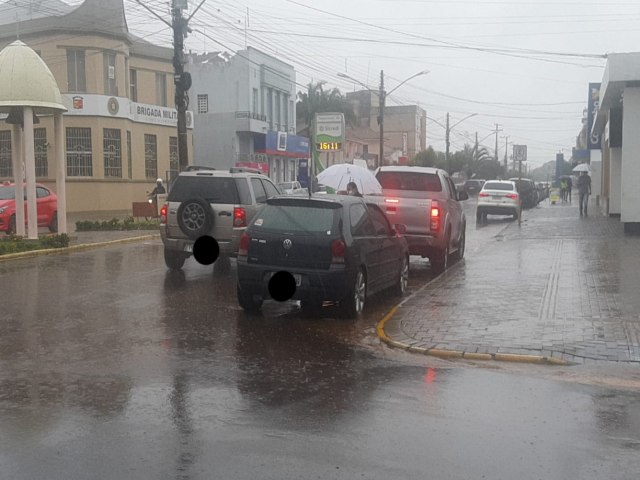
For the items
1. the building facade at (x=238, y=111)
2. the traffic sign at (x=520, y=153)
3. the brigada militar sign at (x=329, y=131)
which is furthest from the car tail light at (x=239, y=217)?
the building facade at (x=238, y=111)

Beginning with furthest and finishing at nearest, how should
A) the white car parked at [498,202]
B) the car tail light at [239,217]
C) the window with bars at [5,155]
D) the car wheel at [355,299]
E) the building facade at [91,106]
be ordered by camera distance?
the window with bars at [5,155], the building facade at [91,106], the white car parked at [498,202], the car tail light at [239,217], the car wheel at [355,299]

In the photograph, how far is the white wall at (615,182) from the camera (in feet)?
102

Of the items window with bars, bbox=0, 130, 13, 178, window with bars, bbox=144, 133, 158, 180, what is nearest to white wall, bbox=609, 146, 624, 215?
window with bars, bbox=144, 133, 158, 180

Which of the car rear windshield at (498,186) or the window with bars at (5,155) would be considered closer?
the car rear windshield at (498,186)

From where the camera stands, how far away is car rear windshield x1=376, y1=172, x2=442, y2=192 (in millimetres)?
16281

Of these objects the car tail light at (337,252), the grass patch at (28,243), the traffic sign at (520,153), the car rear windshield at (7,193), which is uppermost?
the traffic sign at (520,153)

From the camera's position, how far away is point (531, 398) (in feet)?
23.4

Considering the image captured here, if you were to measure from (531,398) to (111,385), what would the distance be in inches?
147

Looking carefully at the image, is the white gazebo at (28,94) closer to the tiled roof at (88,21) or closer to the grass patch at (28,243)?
the grass patch at (28,243)

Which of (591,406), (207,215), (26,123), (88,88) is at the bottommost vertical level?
(591,406)

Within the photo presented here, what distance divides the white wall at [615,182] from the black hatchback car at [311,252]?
22817mm

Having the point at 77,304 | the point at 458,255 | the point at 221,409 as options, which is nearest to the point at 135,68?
the point at 458,255

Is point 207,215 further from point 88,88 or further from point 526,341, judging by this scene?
point 88,88

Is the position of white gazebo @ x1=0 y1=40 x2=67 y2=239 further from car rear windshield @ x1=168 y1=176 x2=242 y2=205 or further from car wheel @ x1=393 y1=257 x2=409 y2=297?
car wheel @ x1=393 y1=257 x2=409 y2=297
